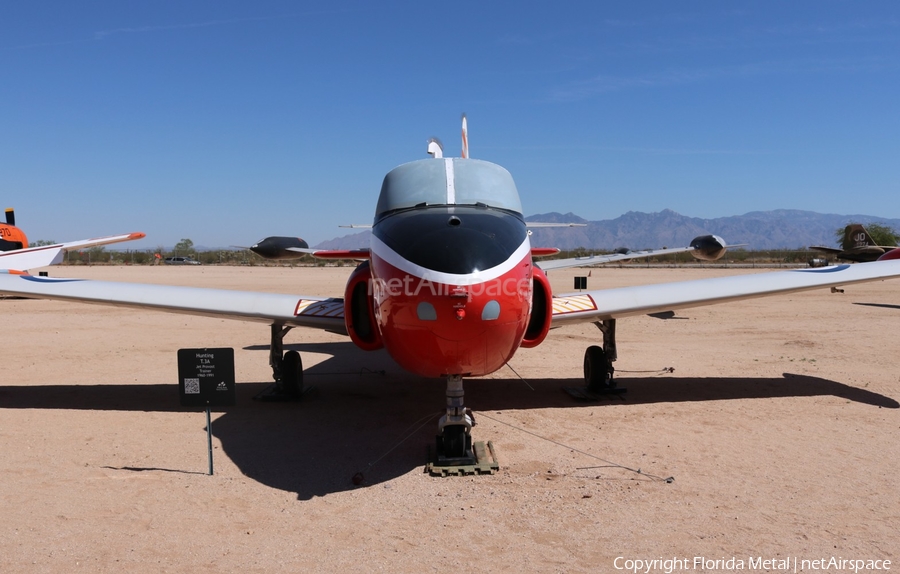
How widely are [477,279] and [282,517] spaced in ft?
8.59

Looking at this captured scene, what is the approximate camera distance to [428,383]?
436 inches

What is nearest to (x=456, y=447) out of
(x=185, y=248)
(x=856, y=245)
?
(x=856, y=245)

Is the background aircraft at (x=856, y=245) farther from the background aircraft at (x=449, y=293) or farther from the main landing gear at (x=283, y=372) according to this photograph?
the main landing gear at (x=283, y=372)

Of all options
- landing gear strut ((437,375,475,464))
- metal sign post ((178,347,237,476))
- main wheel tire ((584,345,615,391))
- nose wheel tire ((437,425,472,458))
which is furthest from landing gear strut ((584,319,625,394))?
metal sign post ((178,347,237,476))

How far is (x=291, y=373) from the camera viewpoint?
972 cm

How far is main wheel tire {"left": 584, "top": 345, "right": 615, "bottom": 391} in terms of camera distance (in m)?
9.91

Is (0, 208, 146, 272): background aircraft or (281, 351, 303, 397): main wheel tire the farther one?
(0, 208, 146, 272): background aircraft

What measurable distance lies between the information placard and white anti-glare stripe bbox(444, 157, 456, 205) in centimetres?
284

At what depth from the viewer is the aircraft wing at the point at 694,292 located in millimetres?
8852

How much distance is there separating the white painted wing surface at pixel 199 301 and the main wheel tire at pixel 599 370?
13.0 ft

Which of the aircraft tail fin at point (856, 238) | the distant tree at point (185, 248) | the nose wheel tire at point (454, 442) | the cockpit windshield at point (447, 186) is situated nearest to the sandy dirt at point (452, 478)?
the nose wheel tire at point (454, 442)

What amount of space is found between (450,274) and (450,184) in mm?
1985

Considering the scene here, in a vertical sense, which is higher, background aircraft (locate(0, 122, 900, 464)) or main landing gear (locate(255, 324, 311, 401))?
background aircraft (locate(0, 122, 900, 464))

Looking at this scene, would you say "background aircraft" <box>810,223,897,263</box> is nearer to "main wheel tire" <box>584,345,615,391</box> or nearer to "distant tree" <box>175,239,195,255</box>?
"main wheel tire" <box>584,345,615,391</box>
